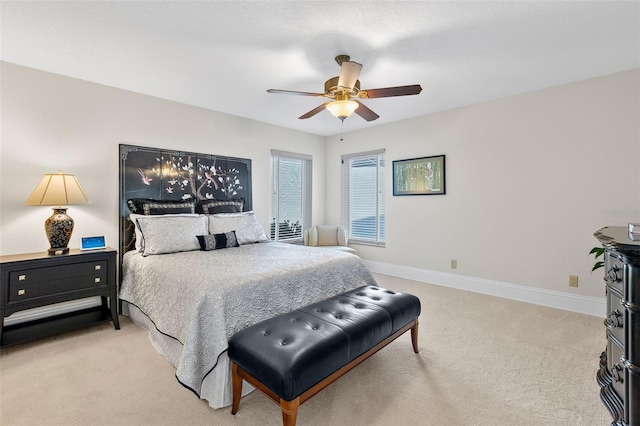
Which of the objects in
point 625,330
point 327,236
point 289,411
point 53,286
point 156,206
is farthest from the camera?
point 327,236

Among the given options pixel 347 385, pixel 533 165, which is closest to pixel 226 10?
pixel 347 385

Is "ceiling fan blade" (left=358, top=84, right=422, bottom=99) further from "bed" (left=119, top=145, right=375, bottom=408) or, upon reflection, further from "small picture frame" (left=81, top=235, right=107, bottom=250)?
"small picture frame" (left=81, top=235, right=107, bottom=250)

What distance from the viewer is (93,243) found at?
300 centimetres

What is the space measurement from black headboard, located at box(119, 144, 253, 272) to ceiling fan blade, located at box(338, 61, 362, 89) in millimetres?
2437

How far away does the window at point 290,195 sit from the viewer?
201 inches

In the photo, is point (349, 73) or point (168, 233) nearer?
point (349, 73)

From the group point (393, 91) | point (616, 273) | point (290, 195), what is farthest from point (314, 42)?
point (290, 195)

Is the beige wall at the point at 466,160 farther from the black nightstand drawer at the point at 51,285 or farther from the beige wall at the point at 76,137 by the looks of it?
the black nightstand drawer at the point at 51,285

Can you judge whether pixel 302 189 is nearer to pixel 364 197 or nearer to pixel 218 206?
pixel 364 197

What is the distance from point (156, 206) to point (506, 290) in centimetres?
451

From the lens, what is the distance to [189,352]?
6.01 feet

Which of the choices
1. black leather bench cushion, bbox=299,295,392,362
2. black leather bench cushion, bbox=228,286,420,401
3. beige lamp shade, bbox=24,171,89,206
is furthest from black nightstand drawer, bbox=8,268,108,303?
black leather bench cushion, bbox=299,295,392,362

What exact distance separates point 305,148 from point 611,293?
476cm

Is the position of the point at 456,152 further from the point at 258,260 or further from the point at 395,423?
the point at 395,423
